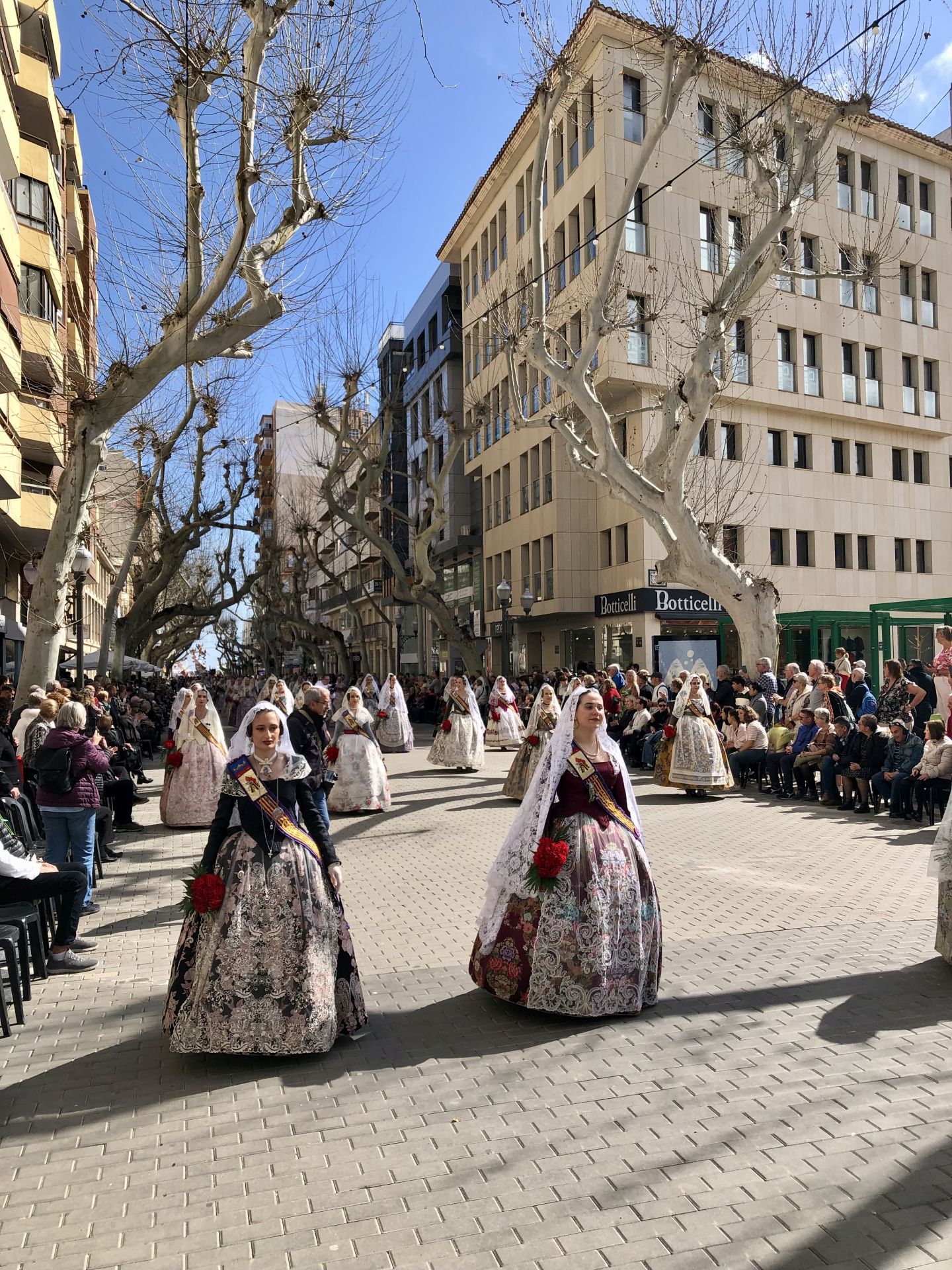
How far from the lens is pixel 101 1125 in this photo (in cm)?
431

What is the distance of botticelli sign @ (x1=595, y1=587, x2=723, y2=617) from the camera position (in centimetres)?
2972

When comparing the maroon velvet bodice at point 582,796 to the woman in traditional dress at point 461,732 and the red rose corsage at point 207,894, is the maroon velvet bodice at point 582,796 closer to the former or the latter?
the red rose corsage at point 207,894

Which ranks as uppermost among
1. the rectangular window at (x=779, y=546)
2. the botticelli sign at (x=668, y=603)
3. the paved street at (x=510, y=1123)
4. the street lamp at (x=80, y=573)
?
the rectangular window at (x=779, y=546)

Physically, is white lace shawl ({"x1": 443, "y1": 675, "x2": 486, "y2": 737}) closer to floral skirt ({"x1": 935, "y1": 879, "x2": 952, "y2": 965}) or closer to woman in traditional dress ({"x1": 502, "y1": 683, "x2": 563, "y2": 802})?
woman in traditional dress ({"x1": 502, "y1": 683, "x2": 563, "y2": 802})

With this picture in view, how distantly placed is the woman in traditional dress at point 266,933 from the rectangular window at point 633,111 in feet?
97.8

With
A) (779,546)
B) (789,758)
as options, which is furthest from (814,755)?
(779,546)

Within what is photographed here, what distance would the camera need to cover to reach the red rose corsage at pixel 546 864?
5.31 meters

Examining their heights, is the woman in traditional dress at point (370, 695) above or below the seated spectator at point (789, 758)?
above

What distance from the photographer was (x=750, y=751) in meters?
15.1

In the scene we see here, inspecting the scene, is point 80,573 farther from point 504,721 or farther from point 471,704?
point 504,721

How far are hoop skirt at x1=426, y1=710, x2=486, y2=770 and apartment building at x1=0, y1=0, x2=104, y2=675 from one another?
8682 millimetres

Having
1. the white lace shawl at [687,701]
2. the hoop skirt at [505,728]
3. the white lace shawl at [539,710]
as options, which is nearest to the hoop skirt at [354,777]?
the white lace shawl at [539,710]

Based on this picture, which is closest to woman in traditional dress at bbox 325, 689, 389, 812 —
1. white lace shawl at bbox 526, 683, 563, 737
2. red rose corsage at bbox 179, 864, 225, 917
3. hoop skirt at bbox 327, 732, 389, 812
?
hoop skirt at bbox 327, 732, 389, 812

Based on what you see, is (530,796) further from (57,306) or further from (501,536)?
(501,536)
